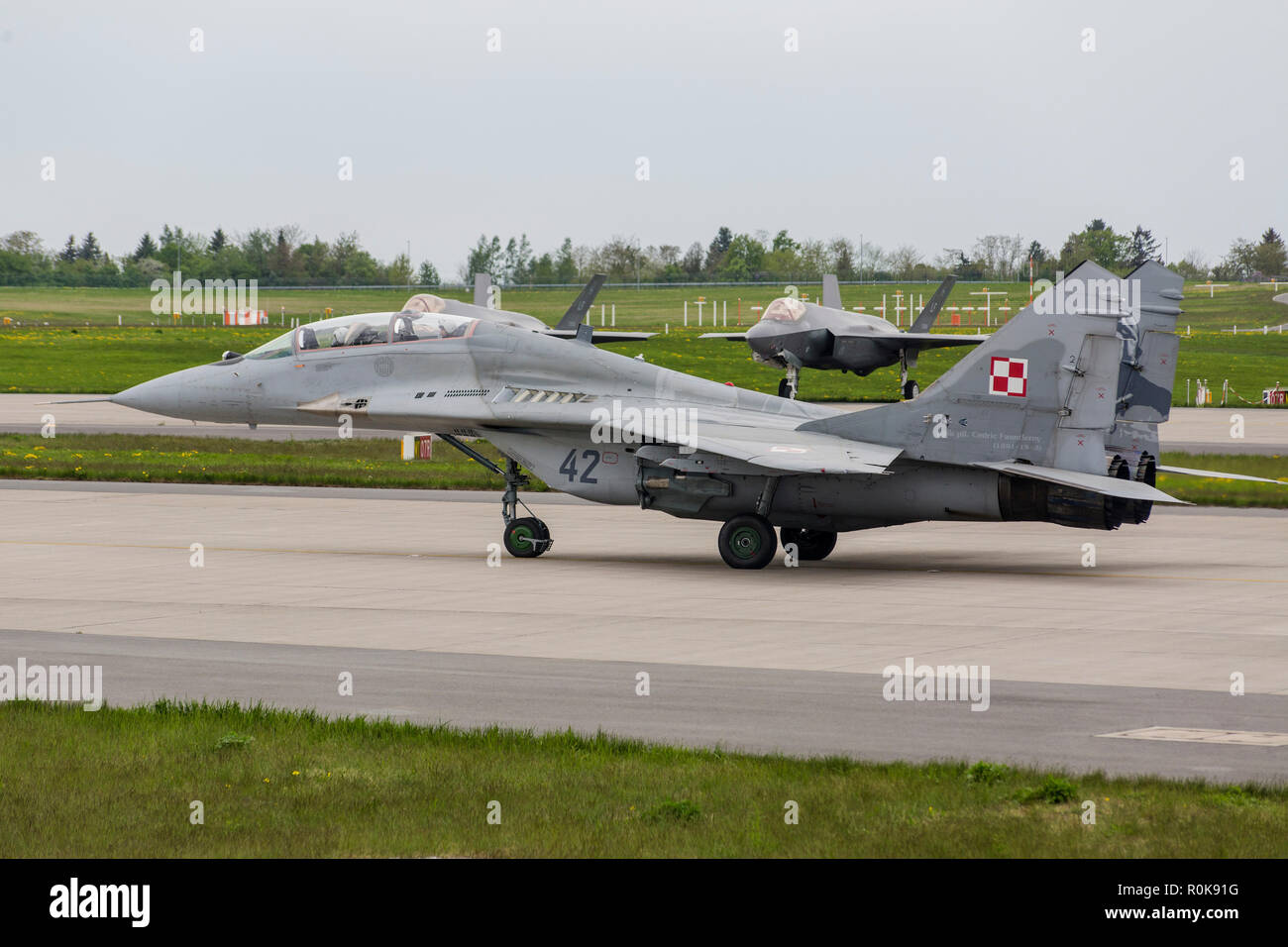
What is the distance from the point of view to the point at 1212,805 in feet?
29.1

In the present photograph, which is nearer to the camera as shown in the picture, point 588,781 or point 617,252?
point 588,781

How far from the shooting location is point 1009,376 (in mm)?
19828

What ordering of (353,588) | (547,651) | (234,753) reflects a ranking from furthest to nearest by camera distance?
(353,588)
(547,651)
(234,753)

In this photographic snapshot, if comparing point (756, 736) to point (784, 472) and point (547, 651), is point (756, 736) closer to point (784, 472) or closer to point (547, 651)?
point (547, 651)

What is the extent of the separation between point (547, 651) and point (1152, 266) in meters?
13.8

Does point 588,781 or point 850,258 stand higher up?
point 850,258

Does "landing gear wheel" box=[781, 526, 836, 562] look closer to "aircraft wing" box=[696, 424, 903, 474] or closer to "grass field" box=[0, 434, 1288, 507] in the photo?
"aircraft wing" box=[696, 424, 903, 474]

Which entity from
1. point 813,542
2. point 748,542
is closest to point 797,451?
point 748,542

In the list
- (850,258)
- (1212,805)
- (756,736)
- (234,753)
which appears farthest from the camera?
(850,258)

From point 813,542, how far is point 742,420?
6.97 ft

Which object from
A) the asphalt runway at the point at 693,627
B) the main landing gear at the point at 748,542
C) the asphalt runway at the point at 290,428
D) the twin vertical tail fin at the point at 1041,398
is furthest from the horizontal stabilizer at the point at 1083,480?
the asphalt runway at the point at 290,428

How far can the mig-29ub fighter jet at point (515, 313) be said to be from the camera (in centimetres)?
3991

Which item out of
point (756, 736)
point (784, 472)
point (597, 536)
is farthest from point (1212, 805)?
point (597, 536)

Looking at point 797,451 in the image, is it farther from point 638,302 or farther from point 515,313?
point 638,302
